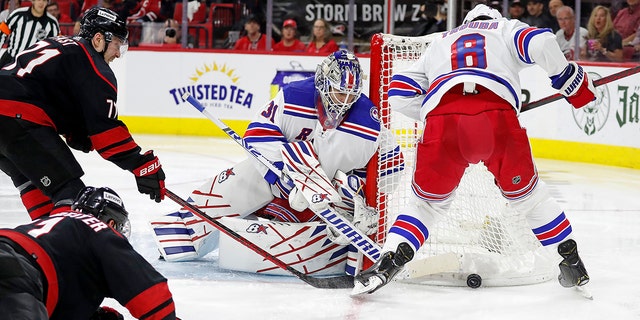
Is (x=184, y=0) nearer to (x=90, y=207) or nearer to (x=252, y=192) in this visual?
(x=252, y=192)

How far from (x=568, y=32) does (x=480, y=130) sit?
4.78 metres

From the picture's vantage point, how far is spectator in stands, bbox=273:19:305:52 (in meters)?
8.62

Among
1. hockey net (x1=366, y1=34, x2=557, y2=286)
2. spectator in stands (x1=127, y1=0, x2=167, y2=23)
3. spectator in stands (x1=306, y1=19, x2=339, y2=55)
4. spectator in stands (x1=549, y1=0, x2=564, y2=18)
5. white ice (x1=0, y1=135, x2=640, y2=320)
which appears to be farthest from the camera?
spectator in stands (x1=127, y1=0, x2=167, y2=23)

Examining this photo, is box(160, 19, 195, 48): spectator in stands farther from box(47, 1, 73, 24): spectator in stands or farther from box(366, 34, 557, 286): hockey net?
box(366, 34, 557, 286): hockey net

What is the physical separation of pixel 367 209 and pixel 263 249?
0.40 metres

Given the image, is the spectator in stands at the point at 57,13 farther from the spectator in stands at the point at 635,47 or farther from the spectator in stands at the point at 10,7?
the spectator in stands at the point at 635,47

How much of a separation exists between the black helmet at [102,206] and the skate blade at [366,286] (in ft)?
3.93

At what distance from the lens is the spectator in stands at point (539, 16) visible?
7.86 m

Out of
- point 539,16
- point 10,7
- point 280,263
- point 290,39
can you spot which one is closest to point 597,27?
point 539,16

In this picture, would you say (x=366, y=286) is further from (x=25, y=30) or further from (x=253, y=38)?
(x=253, y=38)

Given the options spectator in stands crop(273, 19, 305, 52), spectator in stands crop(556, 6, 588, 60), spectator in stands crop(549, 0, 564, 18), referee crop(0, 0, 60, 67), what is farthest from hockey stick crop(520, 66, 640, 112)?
spectator in stands crop(273, 19, 305, 52)

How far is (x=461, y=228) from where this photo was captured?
155 inches

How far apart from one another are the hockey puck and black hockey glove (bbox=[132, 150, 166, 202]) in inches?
44.2

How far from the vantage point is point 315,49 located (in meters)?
8.58
